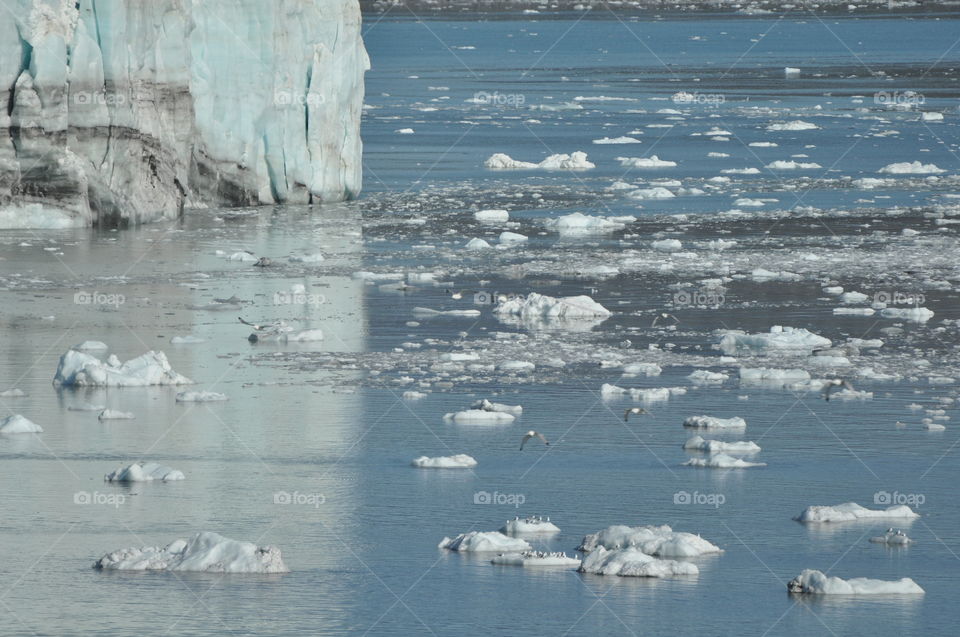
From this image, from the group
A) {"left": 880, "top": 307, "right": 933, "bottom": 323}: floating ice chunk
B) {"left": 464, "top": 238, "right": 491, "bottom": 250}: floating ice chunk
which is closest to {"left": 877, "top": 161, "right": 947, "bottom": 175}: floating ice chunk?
{"left": 464, "top": 238, "right": 491, "bottom": 250}: floating ice chunk

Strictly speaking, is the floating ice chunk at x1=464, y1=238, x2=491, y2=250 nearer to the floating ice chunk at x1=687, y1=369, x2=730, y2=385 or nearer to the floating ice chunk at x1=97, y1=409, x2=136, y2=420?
the floating ice chunk at x1=687, y1=369, x2=730, y2=385

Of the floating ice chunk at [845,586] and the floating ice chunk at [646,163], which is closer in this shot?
the floating ice chunk at [845,586]

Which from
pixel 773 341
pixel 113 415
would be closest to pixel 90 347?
pixel 113 415

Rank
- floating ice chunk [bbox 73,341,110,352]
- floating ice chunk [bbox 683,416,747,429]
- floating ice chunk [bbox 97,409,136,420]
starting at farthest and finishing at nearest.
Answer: floating ice chunk [bbox 73,341,110,352] < floating ice chunk [bbox 97,409,136,420] < floating ice chunk [bbox 683,416,747,429]

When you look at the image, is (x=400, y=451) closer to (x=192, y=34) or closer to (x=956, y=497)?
(x=956, y=497)

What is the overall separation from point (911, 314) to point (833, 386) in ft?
11.2

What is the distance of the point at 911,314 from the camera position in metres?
18.0

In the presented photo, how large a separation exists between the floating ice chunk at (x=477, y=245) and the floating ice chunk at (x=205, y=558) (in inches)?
487

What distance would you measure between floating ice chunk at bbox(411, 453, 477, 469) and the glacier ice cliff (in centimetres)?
1079

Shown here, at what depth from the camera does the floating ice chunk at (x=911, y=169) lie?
100 feet

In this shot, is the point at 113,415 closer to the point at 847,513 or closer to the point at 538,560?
the point at 538,560

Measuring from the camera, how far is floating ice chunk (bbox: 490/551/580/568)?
33.8ft

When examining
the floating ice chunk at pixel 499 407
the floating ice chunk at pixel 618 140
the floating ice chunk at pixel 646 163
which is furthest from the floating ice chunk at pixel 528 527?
the floating ice chunk at pixel 618 140

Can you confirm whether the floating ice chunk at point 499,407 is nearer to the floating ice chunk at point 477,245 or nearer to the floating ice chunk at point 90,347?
the floating ice chunk at point 90,347
